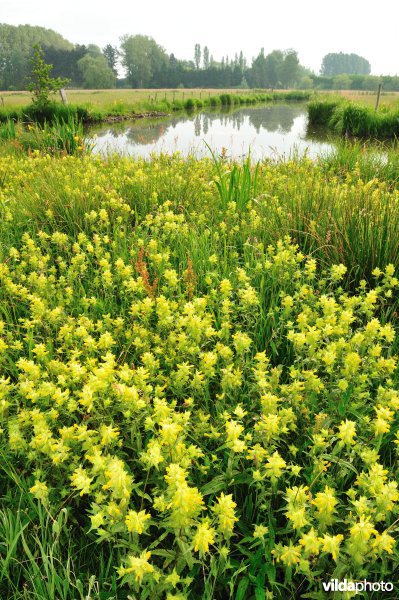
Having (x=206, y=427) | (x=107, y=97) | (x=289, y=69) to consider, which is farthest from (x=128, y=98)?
(x=289, y=69)

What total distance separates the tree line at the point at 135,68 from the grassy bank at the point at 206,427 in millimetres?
86515

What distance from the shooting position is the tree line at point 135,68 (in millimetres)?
86500

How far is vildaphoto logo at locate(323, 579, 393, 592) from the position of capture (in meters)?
1.23

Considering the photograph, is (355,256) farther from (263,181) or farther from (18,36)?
(18,36)

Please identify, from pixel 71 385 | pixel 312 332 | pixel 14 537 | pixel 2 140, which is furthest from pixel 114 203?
pixel 2 140

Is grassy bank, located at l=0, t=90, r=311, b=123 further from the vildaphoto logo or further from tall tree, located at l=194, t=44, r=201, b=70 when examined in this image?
tall tree, located at l=194, t=44, r=201, b=70

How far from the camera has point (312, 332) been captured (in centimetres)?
207

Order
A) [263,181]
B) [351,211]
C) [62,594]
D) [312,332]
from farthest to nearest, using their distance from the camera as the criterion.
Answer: [263,181] → [351,211] → [312,332] → [62,594]

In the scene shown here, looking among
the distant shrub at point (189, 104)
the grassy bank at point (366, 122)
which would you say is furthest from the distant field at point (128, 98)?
the grassy bank at point (366, 122)

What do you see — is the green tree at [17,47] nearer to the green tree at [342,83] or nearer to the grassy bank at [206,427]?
the green tree at [342,83]

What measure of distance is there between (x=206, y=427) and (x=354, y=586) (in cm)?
83

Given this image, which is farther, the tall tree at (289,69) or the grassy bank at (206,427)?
the tall tree at (289,69)

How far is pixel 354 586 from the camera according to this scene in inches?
50.2

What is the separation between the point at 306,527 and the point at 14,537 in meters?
1.15
